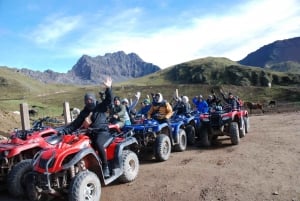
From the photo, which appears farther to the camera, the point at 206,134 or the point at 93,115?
the point at 206,134

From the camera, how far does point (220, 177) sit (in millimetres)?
8406

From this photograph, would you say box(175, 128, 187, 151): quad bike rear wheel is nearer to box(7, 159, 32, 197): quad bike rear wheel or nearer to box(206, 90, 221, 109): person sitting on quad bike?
box(206, 90, 221, 109): person sitting on quad bike

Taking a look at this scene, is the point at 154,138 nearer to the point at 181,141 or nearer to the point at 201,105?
the point at 181,141

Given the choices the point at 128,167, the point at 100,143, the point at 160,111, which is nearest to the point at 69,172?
the point at 100,143

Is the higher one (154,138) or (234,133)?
(154,138)

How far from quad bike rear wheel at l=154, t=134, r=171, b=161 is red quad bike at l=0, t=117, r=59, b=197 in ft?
9.25

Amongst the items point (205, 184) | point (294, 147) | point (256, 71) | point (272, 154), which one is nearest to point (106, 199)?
point (205, 184)

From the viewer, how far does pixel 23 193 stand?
7.60 meters

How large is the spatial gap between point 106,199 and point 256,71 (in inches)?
3388

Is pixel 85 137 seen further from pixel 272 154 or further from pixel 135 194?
pixel 272 154

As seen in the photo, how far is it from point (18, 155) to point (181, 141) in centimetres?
542

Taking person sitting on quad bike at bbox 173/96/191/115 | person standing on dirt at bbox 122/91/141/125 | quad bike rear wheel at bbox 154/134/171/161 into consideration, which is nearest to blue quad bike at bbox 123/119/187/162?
quad bike rear wheel at bbox 154/134/171/161

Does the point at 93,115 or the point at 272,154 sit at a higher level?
the point at 93,115

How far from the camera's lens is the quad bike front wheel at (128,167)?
833 cm
